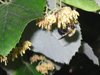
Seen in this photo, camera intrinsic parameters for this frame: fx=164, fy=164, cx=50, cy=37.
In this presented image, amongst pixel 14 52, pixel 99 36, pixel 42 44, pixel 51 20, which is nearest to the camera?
pixel 51 20

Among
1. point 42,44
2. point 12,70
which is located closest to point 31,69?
point 12,70

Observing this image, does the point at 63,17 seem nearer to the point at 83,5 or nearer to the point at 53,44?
the point at 83,5

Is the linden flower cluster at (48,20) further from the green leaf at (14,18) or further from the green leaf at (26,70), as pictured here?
the green leaf at (26,70)

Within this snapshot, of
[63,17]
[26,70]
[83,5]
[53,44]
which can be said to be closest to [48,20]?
[63,17]

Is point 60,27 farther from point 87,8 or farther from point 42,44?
point 42,44

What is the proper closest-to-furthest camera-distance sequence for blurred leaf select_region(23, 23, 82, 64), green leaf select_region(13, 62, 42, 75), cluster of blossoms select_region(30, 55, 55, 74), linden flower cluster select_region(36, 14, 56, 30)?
linden flower cluster select_region(36, 14, 56, 30)
blurred leaf select_region(23, 23, 82, 64)
cluster of blossoms select_region(30, 55, 55, 74)
green leaf select_region(13, 62, 42, 75)

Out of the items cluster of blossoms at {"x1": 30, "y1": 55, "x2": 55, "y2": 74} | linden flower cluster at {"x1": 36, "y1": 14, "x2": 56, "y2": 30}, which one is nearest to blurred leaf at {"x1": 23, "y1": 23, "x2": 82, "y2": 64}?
cluster of blossoms at {"x1": 30, "y1": 55, "x2": 55, "y2": 74}

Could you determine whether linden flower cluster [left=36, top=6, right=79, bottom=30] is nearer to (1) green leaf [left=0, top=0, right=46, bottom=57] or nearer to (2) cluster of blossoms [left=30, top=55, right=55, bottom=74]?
(1) green leaf [left=0, top=0, right=46, bottom=57]
